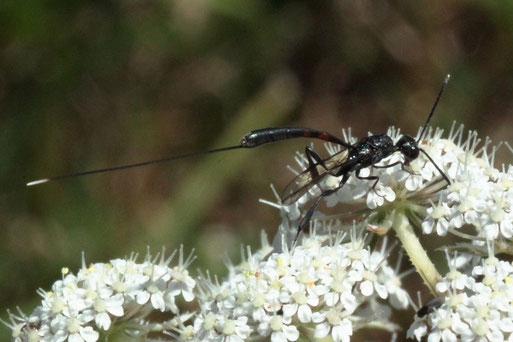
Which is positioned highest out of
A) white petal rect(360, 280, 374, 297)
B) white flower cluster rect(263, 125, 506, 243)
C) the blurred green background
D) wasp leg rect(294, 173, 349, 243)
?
the blurred green background

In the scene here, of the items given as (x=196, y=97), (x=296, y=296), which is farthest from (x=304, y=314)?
(x=196, y=97)

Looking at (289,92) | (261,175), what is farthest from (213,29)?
(261,175)

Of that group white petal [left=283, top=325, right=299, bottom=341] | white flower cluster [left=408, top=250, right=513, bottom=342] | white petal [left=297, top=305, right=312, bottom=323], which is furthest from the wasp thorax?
white petal [left=283, top=325, right=299, bottom=341]

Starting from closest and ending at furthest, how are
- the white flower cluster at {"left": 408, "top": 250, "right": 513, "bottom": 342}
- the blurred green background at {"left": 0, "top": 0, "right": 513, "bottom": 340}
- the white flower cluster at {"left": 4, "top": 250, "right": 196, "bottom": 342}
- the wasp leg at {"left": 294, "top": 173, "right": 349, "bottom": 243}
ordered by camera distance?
the white flower cluster at {"left": 408, "top": 250, "right": 513, "bottom": 342}, the white flower cluster at {"left": 4, "top": 250, "right": 196, "bottom": 342}, the wasp leg at {"left": 294, "top": 173, "right": 349, "bottom": 243}, the blurred green background at {"left": 0, "top": 0, "right": 513, "bottom": 340}

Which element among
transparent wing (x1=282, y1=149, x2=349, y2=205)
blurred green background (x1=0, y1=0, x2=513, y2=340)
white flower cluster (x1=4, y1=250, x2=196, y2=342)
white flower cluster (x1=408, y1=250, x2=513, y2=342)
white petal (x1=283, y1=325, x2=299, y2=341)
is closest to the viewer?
white flower cluster (x1=408, y1=250, x2=513, y2=342)

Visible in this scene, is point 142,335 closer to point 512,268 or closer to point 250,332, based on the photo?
point 250,332

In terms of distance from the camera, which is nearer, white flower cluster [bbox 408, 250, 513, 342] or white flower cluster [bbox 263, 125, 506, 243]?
white flower cluster [bbox 408, 250, 513, 342]

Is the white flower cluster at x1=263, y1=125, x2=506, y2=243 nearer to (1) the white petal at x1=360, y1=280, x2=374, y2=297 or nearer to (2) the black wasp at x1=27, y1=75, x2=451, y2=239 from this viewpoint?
(2) the black wasp at x1=27, y1=75, x2=451, y2=239

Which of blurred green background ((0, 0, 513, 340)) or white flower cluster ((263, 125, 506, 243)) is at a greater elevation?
blurred green background ((0, 0, 513, 340))
